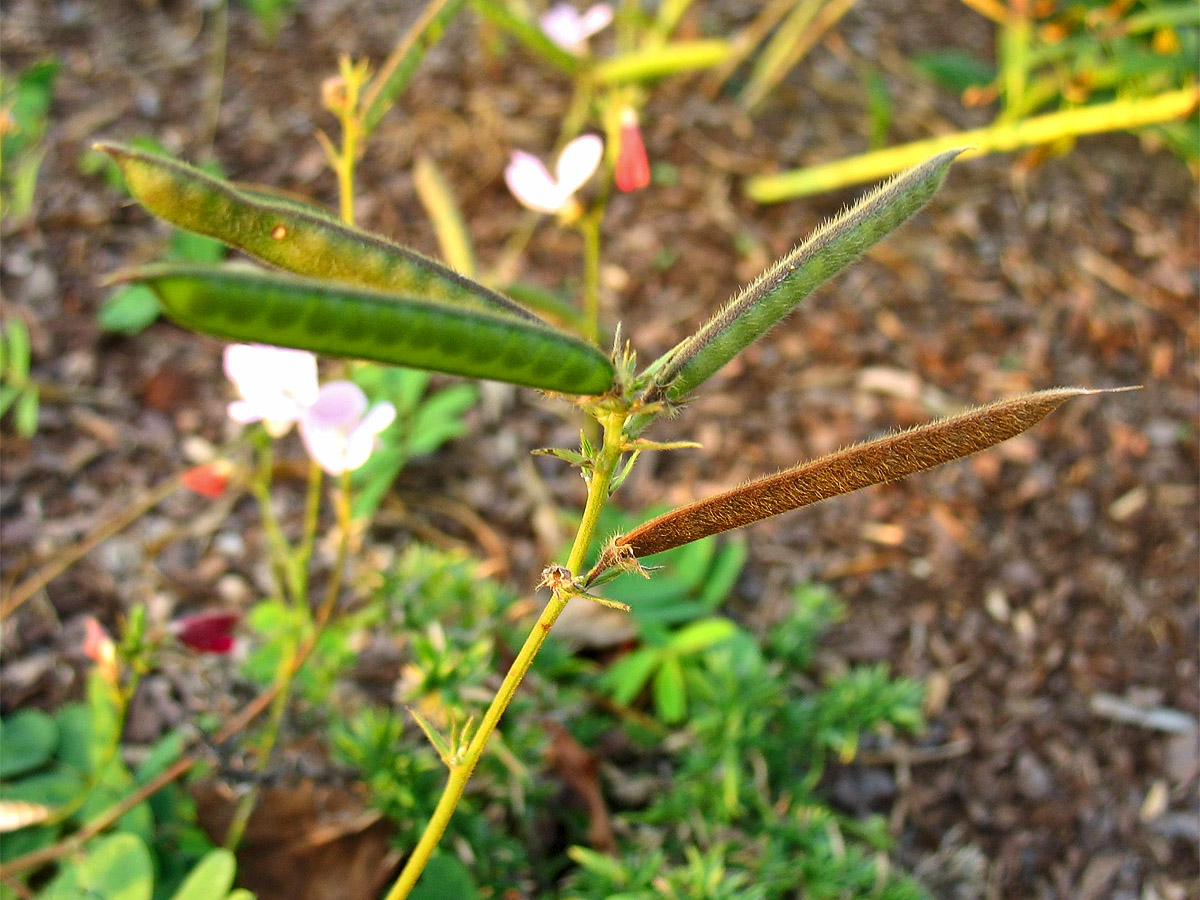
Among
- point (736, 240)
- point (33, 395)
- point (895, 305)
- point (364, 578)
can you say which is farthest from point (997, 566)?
point (33, 395)

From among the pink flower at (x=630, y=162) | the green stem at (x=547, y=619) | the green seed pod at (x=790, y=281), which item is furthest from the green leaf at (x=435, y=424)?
the green seed pod at (x=790, y=281)

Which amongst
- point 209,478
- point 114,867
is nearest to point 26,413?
point 209,478

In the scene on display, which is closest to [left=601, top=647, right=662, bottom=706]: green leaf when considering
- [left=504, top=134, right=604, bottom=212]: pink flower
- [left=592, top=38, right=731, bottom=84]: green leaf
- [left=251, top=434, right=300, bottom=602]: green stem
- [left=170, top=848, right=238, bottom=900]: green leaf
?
[left=251, top=434, right=300, bottom=602]: green stem

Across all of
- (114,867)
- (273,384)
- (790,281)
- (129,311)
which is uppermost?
(790,281)

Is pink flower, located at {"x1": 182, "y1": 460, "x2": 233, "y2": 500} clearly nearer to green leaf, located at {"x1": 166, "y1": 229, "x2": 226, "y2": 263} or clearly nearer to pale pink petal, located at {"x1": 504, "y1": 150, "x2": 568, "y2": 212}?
pale pink petal, located at {"x1": 504, "y1": 150, "x2": 568, "y2": 212}

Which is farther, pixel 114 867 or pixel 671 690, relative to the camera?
pixel 671 690

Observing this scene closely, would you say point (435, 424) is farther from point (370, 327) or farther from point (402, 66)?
point (370, 327)
